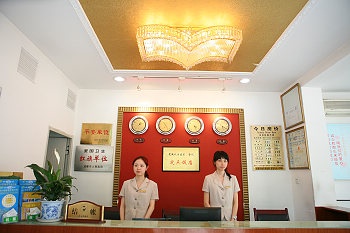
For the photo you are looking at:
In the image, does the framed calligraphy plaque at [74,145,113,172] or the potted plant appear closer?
the potted plant

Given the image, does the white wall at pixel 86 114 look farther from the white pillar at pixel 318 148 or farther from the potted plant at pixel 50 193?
the potted plant at pixel 50 193

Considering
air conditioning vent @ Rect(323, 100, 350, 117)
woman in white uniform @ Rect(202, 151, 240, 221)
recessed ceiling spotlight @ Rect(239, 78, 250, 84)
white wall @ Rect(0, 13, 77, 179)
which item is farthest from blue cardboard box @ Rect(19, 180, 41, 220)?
air conditioning vent @ Rect(323, 100, 350, 117)

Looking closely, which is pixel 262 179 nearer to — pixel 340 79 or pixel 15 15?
pixel 340 79

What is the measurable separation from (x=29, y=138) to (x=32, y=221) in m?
1.35

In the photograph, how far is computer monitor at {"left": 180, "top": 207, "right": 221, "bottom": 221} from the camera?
187 centimetres

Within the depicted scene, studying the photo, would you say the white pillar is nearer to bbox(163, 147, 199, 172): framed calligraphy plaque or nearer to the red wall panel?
the red wall panel

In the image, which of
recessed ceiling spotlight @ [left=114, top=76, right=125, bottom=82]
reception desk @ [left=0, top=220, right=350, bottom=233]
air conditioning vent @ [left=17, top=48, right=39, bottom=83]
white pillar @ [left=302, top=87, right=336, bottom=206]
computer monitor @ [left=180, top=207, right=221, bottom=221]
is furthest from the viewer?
recessed ceiling spotlight @ [left=114, top=76, right=125, bottom=82]

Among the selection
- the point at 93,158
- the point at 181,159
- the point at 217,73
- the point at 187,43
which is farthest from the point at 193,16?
the point at 93,158

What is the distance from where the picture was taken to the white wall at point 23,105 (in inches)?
92.0

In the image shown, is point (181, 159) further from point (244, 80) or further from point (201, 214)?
point (201, 214)

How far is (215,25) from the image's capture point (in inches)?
98.0

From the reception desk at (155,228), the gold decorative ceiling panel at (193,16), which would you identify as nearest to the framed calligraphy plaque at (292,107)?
the gold decorative ceiling panel at (193,16)

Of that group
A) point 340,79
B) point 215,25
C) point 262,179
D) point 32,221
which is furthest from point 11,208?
point 340,79

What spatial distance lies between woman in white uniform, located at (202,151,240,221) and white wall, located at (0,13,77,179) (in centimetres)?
212
